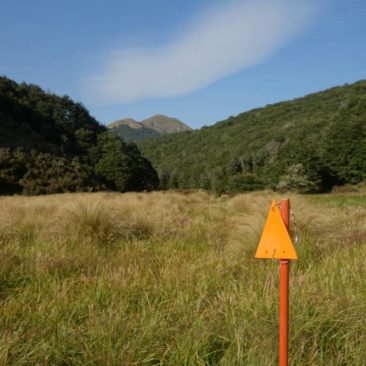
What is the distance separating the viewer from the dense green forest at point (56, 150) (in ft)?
125

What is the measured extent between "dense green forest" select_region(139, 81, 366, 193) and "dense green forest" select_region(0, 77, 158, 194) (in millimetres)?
13145

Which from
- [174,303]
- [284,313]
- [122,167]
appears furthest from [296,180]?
[284,313]

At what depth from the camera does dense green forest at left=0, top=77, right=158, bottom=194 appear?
125 ft

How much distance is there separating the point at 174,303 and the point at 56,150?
1957 inches

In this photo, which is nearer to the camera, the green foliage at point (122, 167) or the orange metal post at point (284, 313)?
the orange metal post at point (284, 313)

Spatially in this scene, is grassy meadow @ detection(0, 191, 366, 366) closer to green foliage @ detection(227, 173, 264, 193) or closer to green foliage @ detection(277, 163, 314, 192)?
green foliage @ detection(277, 163, 314, 192)

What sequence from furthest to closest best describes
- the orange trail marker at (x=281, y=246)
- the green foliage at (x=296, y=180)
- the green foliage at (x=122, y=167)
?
1. the green foliage at (x=122, y=167)
2. the green foliage at (x=296, y=180)
3. the orange trail marker at (x=281, y=246)

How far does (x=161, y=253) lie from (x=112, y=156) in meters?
55.2

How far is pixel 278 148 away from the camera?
3312 inches

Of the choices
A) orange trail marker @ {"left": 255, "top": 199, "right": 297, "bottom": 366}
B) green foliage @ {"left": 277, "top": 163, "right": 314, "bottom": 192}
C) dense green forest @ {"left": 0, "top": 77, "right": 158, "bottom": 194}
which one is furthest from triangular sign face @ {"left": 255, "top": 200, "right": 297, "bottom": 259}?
green foliage @ {"left": 277, "top": 163, "right": 314, "bottom": 192}

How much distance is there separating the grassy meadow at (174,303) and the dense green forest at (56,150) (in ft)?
106

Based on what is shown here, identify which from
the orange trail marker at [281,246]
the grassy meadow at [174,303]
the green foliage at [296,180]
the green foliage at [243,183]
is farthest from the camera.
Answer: the green foliage at [243,183]

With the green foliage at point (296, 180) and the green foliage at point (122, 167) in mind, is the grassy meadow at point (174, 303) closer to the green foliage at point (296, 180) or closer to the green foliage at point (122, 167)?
the green foliage at point (296, 180)

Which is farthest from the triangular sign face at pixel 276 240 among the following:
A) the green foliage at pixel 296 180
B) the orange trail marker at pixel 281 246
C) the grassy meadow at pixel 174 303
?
the green foliage at pixel 296 180
